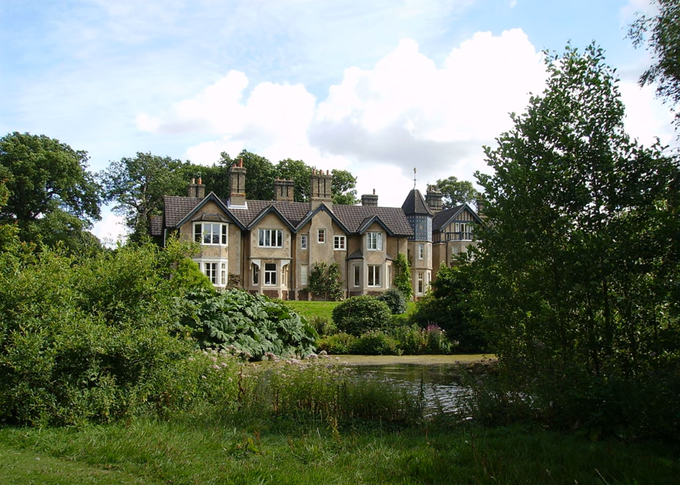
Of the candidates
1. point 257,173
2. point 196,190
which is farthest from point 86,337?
point 257,173

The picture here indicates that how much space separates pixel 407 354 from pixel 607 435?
53.3 ft

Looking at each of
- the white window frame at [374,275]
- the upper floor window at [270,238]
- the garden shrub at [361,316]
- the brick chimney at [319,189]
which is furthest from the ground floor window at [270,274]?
the garden shrub at [361,316]

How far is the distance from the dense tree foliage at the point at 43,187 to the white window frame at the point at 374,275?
Answer: 2183 cm

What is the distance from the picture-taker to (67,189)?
52594 millimetres

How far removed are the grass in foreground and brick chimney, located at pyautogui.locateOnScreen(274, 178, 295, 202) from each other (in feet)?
151

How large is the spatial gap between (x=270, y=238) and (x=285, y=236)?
1217 mm

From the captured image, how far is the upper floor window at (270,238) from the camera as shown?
1922 inches

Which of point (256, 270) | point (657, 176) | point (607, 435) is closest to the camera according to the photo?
point (607, 435)

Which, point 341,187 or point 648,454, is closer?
point 648,454

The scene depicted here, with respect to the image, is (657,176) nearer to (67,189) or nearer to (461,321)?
(461,321)

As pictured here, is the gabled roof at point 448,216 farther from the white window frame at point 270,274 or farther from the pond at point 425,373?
the pond at point 425,373

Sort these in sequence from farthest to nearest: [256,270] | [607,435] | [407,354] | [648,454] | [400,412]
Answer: [256,270] < [407,354] < [400,412] < [607,435] < [648,454]

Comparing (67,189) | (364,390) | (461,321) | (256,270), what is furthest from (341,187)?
(364,390)

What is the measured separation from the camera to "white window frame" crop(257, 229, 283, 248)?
48778 millimetres
